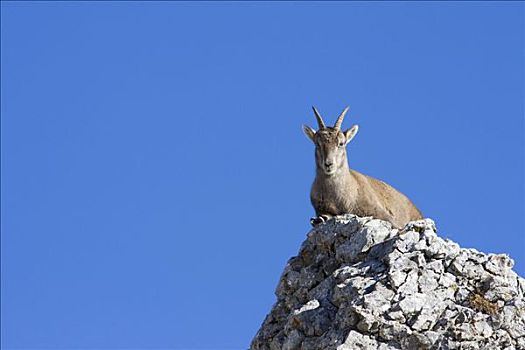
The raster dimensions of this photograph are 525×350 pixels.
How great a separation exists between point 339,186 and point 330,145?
1026 millimetres

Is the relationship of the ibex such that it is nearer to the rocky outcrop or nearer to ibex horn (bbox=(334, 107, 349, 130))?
ibex horn (bbox=(334, 107, 349, 130))

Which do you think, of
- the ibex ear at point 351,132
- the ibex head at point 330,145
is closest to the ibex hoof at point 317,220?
the ibex head at point 330,145

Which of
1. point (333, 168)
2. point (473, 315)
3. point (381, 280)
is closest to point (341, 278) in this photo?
point (381, 280)

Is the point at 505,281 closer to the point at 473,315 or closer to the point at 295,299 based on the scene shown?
the point at 473,315

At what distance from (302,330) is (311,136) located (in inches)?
305

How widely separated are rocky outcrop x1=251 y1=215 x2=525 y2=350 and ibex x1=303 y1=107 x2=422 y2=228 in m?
3.67

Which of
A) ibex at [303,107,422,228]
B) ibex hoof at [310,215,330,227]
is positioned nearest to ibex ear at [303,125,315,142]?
ibex at [303,107,422,228]

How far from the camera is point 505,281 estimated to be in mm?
23656

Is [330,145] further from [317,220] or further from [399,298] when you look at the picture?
[399,298]

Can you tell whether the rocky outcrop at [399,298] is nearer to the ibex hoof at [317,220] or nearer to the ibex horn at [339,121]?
the ibex hoof at [317,220]

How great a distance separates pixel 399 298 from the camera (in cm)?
2288

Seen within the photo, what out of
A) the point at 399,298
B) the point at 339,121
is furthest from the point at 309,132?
the point at 399,298

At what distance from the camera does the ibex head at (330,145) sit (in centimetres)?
2944

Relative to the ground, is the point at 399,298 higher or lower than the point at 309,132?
lower
